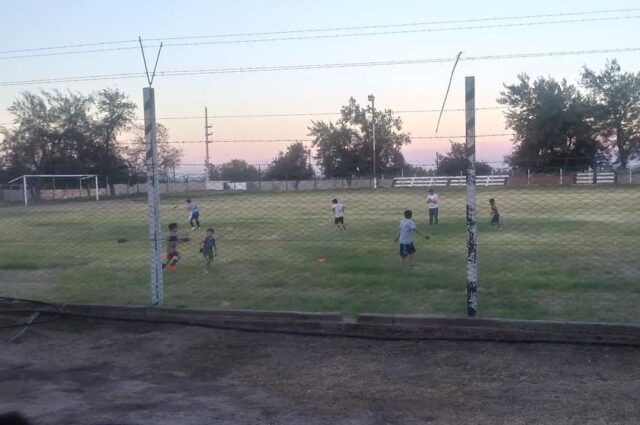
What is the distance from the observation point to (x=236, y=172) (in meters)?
14.0

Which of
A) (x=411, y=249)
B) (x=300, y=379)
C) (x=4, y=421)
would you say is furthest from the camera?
(x=411, y=249)

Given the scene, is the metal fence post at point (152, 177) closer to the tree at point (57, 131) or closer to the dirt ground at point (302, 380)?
the dirt ground at point (302, 380)

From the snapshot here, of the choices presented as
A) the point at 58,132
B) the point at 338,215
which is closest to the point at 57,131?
the point at 58,132

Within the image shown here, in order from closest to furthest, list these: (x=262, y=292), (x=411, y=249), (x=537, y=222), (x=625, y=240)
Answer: (x=262, y=292), (x=411, y=249), (x=625, y=240), (x=537, y=222)

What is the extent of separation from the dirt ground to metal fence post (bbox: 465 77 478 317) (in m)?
0.68

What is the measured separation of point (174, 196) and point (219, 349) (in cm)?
559

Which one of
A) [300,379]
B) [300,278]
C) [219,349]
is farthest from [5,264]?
[300,379]

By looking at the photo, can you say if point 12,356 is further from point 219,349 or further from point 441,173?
point 441,173

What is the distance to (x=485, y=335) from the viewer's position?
748 cm

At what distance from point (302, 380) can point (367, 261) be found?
29.4 ft

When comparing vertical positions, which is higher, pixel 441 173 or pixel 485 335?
pixel 441 173

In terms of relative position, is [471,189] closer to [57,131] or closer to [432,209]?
[432,209]

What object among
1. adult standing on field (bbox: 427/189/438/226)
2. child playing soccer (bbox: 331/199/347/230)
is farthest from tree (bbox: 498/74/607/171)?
child playing soccer (bbox: 331/199/347/230)

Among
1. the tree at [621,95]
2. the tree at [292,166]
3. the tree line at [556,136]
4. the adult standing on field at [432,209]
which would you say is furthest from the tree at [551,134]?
the tree at [621,95]
